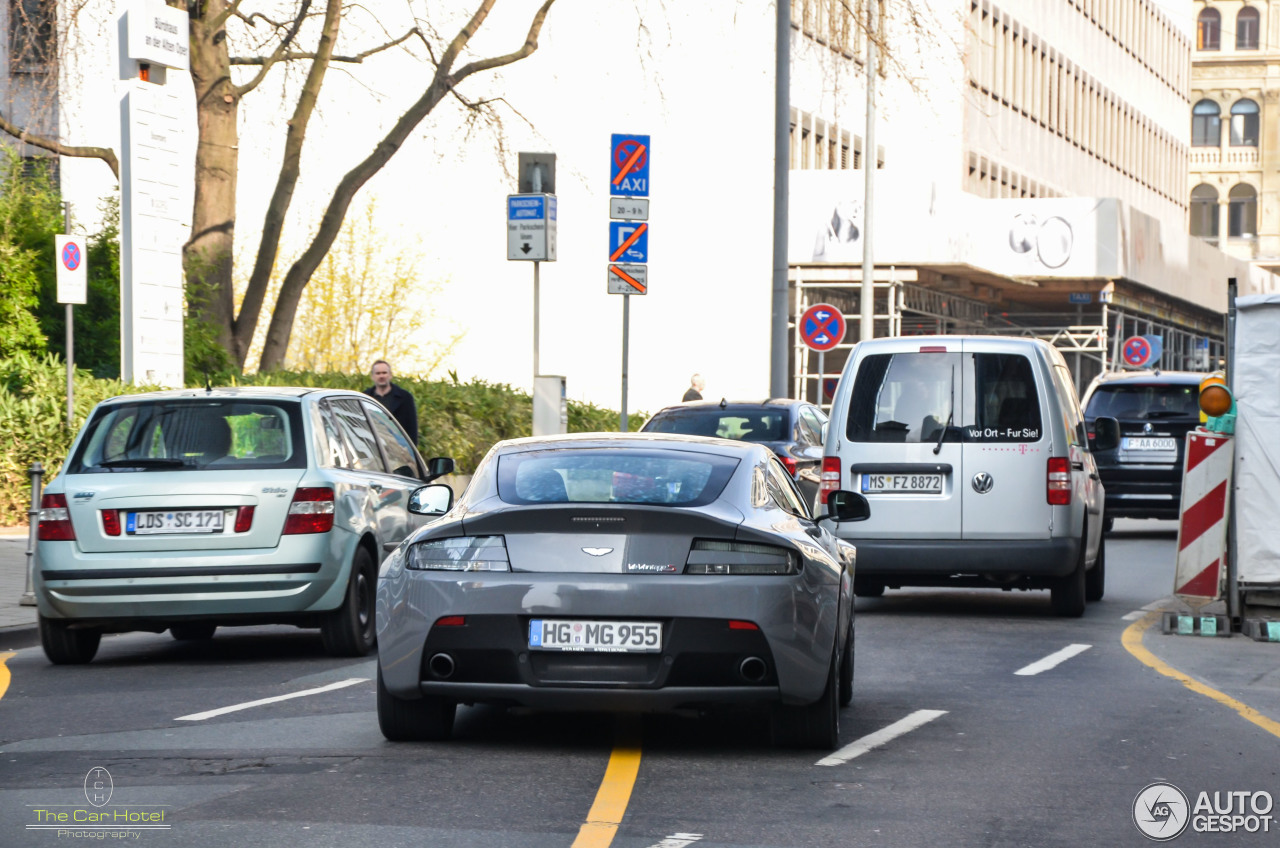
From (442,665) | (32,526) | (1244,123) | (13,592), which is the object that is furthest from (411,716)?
(1244,123)

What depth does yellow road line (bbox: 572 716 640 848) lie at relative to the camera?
21.3 feet

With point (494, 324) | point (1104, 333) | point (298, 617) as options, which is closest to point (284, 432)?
point (298, 617)

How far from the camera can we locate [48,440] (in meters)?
20.8

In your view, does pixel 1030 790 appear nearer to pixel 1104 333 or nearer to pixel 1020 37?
pixel 1104 333

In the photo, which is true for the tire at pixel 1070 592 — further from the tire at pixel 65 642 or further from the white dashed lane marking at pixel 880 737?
the tire at pixel 65 642

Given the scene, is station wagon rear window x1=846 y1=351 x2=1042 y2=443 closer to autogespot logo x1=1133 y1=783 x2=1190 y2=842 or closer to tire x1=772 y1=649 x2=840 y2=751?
tire x1=772 y1=649 x2=840 y2=751

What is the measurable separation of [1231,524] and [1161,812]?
20.9 feet

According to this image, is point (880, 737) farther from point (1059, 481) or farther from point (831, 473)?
point (831, 473)

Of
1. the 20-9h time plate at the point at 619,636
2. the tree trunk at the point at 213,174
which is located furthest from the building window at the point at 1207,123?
the 20-9h time plate at the point at 619,636

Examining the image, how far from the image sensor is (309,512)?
11367 millimetres

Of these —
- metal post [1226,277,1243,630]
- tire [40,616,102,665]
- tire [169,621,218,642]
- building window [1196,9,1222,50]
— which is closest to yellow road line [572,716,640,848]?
tire [40,616,102,665]

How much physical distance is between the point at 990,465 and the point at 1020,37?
148ft
